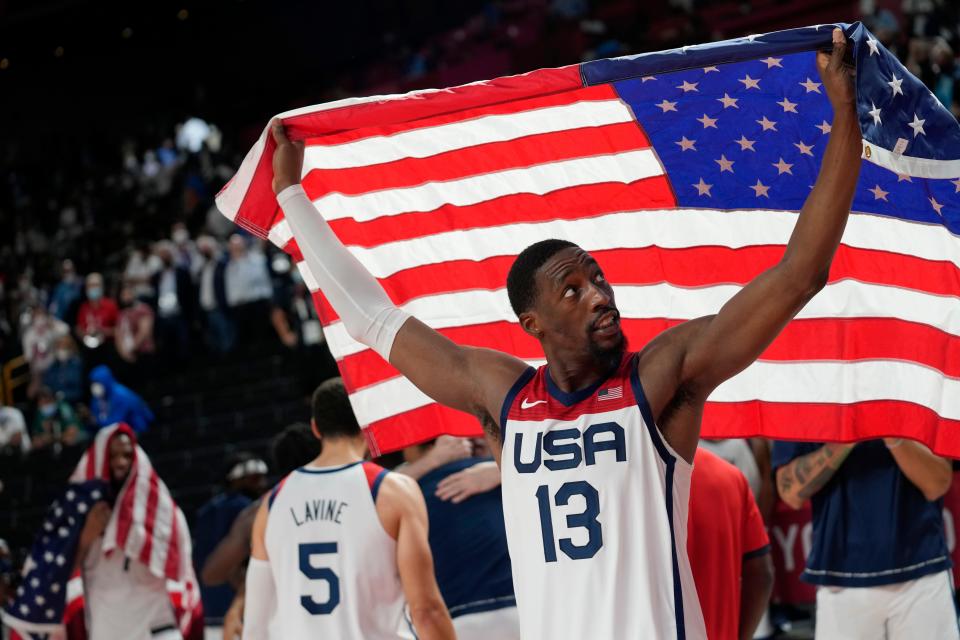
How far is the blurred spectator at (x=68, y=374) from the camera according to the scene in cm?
1697

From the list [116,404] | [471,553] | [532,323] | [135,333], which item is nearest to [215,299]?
[135,333]

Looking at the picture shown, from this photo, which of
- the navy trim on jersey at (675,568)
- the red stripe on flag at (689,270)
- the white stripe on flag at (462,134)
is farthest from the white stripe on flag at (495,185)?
the navy trim on jersey at (675,568)

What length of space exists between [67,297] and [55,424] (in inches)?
126

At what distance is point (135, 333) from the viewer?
16.9m

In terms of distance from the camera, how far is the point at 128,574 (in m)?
7.32

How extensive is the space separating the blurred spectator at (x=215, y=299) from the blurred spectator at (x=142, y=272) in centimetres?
116

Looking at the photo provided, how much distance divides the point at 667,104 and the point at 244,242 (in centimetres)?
1305

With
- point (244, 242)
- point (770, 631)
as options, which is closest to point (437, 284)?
point (770, 631)

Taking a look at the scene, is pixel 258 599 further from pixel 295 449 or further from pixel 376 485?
Answer: pixel 295 449

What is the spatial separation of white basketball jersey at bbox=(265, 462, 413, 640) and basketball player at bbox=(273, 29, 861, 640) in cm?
140

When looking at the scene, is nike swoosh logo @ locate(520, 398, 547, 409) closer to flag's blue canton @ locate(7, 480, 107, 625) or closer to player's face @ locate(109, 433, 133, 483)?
flag's blue canton @ locate(7, 480, 107, 625)

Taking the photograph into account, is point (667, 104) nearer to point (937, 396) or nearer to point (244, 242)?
point (937, 396)

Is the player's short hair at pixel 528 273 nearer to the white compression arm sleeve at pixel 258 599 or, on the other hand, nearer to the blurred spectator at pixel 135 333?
the white compression arm sleeve at pixel 258 599

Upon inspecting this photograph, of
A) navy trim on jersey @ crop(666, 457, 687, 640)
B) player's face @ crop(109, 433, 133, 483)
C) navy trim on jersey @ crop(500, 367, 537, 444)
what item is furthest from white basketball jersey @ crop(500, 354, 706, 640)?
player's face @ crop(109, 433, 133, 483)
